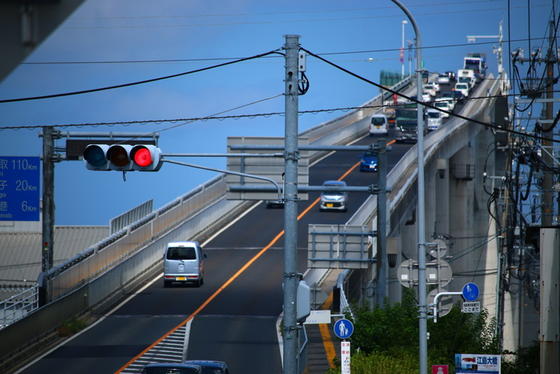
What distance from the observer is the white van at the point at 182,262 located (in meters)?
44.9

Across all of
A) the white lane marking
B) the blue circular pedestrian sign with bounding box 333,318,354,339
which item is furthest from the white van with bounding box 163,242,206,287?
the blue circular pedestrian sign with bounding box 333,318,354,339

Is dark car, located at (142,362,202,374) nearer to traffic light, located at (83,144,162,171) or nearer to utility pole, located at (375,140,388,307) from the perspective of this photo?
traffic light, located at (83,144,162,171)

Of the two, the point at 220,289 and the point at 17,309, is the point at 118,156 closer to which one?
the point at 17,309

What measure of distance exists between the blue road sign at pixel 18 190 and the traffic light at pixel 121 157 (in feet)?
67.7

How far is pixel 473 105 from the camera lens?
96312 mm

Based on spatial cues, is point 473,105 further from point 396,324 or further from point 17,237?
point 396,324

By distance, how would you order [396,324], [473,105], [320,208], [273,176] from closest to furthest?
[273,176] → [396,324] → [320,208] → [473,105]

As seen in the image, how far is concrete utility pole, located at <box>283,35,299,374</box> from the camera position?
16.5 meters

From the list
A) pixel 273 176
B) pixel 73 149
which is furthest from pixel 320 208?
pixel 273 176

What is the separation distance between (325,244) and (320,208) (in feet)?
103

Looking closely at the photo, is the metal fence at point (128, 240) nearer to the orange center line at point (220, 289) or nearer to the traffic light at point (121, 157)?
the orange center line at point (220, 289)

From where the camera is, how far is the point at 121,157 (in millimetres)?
15461

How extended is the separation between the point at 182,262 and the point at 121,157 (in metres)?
30.0

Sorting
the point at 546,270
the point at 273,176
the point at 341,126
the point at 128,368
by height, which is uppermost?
the point at 341,126
